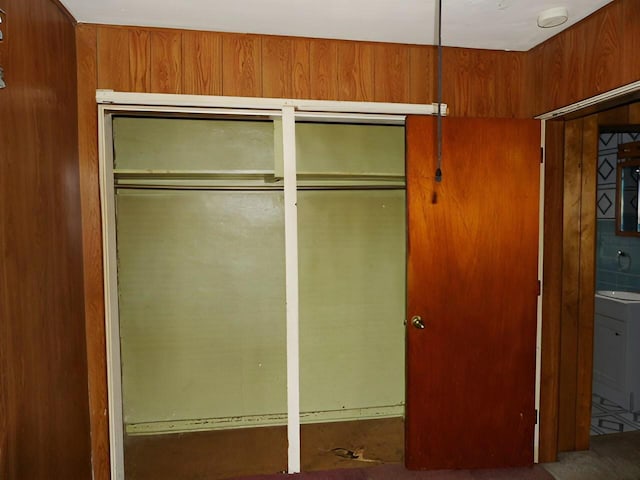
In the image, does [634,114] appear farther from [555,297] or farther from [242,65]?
[242,65]

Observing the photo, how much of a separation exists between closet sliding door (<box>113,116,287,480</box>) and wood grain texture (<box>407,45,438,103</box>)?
103 centimetres

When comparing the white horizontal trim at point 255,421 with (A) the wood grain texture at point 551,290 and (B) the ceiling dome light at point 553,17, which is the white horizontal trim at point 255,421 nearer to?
(A) the wood grain texture at point 551,290

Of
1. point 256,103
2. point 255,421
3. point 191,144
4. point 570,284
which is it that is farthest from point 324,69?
point 255,421

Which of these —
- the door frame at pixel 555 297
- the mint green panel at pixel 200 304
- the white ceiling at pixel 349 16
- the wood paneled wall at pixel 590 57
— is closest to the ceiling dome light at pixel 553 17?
the white ceiling at pixel 349 16

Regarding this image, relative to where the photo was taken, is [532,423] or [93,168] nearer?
[93,168]

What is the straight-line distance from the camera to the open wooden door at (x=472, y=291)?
2.25 meters

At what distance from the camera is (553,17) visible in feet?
6.21

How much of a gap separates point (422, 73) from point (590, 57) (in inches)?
31.1

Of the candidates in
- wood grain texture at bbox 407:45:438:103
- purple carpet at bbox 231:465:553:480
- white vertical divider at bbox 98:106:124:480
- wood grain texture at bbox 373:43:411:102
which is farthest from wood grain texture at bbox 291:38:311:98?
purple carpet at bbox 231:465:553:480

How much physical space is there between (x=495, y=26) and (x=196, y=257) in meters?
2.27

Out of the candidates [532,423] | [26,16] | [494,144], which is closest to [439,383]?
[532,423]

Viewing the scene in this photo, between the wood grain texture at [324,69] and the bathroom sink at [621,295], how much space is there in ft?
9.12

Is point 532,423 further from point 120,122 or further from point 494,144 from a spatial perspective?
point 120,122

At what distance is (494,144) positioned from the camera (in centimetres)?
227
